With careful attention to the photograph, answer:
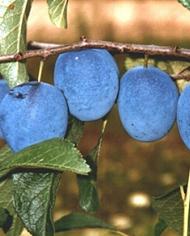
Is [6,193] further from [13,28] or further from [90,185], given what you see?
[13,28]

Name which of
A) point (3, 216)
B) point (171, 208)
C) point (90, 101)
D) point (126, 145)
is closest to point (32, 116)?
point (90, 101)

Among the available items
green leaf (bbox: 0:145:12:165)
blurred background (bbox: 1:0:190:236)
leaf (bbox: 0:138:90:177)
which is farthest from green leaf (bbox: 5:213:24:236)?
blurred background (bbox: 1:0:190:236)

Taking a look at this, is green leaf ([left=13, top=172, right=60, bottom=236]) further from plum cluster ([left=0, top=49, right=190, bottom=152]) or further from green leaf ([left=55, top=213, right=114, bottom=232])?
green leaf ([left=55, top=213, right=114, bottom=232])

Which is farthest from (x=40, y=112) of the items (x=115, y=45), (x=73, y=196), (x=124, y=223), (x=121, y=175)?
(x=121, y=175)

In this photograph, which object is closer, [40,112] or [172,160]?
[40,112]

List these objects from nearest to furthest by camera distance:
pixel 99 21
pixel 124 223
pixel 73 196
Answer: pixel 124 223 < pixel 73 196 < pixel 99 21

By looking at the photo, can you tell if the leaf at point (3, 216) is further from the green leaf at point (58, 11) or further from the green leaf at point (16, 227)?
the green leaf at point (58, 11)

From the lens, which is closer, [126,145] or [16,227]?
[16,227]

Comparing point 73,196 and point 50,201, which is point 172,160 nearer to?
point 73,196
